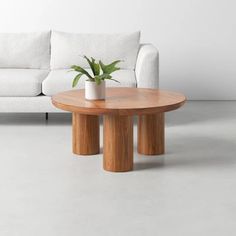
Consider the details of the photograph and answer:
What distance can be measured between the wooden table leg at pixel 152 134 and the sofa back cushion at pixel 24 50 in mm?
1942

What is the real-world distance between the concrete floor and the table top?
41 cm

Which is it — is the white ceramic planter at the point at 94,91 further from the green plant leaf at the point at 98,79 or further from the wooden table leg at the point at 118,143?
the wooden table leg at the point at 118,143

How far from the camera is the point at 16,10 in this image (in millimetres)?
6270

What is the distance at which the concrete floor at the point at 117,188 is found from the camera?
2812mm

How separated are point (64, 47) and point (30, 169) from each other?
210 cm

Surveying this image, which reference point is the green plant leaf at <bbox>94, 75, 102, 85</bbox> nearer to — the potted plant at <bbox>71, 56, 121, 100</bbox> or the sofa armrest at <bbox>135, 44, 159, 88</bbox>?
the potted plant at <bbox>71, 56, 121, 100</bbox>

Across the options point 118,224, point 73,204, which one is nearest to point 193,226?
point 118,224

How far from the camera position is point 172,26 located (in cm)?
630

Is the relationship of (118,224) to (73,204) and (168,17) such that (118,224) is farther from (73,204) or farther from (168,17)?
(168,17)

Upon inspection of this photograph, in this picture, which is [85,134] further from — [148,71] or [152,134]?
[148,71]

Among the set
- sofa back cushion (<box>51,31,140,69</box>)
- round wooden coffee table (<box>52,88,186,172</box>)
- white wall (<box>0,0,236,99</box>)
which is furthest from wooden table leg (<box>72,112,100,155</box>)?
white wall (<box>0,0,236,99</box>)

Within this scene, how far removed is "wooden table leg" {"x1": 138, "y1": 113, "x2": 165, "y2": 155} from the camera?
404 centimetres

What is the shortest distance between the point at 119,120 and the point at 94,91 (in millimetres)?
374

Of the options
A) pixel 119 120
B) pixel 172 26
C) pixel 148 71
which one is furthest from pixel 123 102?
pixel 172 26
